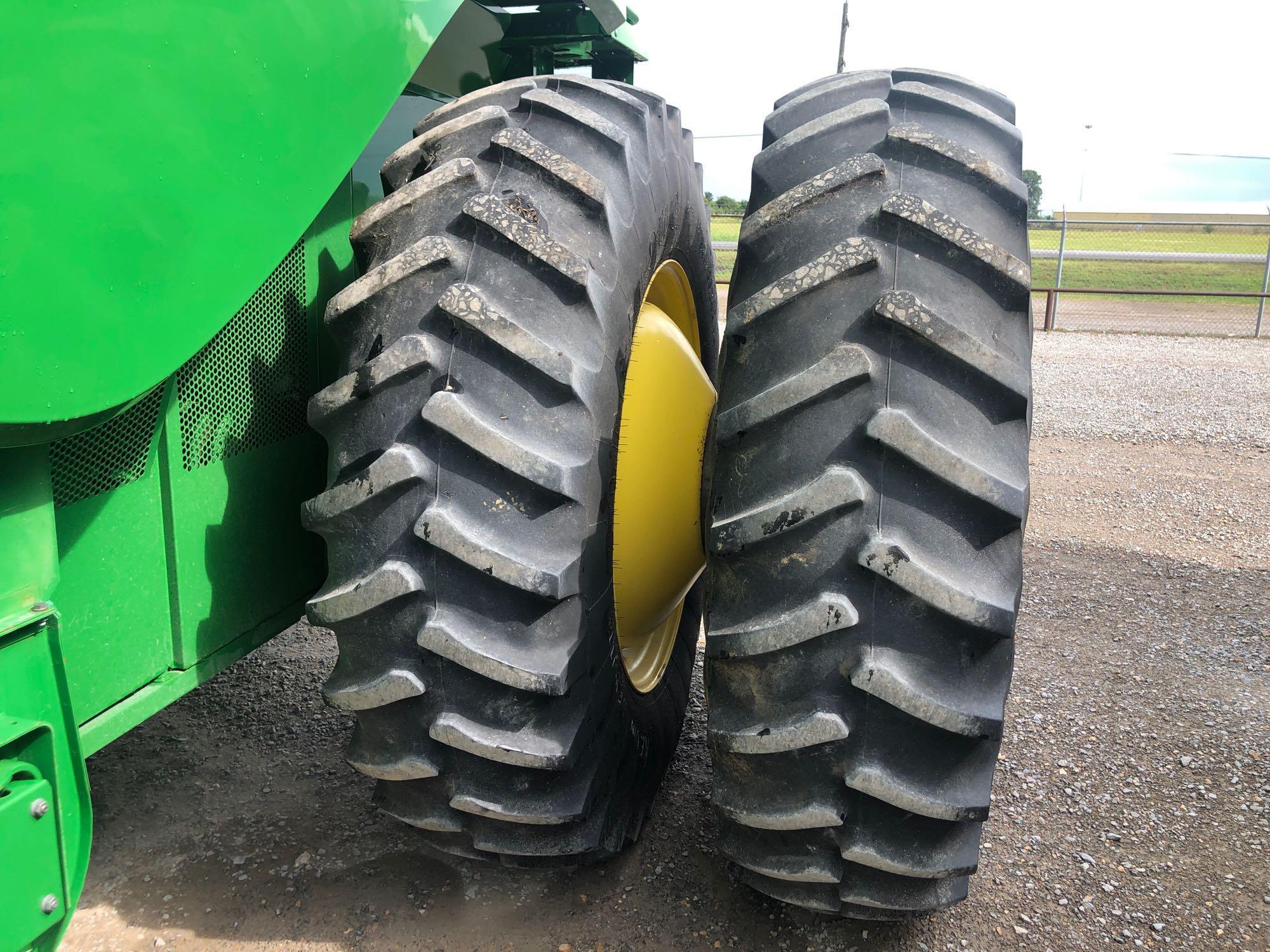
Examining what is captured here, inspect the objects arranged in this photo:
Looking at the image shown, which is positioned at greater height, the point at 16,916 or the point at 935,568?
the point at 935,568

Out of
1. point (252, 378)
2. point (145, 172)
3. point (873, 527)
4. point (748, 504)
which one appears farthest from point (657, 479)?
point (145, 172)

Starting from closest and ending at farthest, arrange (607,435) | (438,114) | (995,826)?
(607,435)
(438,114)
(995,826)

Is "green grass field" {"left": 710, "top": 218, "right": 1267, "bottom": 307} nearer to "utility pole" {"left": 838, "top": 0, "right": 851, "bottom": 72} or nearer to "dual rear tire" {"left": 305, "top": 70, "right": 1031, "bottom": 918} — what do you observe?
"utility pole" {"left": 838, "top": 0, "right": 851, "bottom": 72}

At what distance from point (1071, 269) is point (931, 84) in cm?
2077

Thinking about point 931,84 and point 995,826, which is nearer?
point 931,84

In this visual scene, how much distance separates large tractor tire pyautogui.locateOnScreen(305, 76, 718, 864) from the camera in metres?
1.44

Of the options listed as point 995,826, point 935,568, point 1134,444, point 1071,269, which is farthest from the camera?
point 1071,269

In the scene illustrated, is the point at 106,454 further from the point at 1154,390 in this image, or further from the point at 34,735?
the point at 1154,390

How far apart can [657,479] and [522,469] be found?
533 millimetres

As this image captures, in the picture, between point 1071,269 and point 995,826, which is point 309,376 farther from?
point 1071,269

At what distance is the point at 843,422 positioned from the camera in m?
1.40

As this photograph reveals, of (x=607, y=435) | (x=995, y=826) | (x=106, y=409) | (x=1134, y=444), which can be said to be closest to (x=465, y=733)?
(x=607, y=435)

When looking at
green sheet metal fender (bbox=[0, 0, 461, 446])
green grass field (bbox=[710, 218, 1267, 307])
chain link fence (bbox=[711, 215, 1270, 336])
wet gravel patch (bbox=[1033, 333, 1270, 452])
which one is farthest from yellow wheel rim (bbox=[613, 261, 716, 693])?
green grass field (bbox=[710, 218, 1267, 307])

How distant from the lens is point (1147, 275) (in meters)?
19.9
